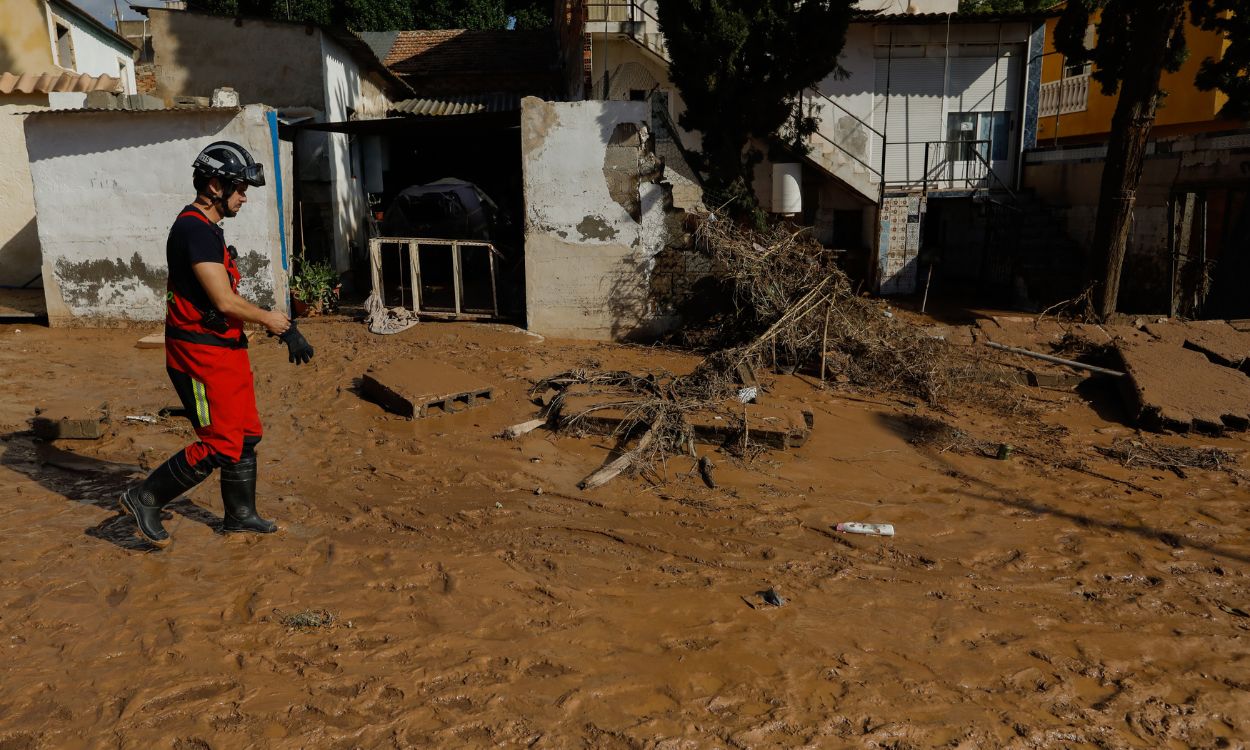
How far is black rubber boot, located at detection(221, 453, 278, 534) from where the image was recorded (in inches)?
183

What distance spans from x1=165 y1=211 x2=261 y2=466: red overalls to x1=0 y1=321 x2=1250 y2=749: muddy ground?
0.61 metres

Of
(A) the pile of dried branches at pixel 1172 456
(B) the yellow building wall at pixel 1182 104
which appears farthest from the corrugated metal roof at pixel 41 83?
(B) the yellow building wall at pixel 1182 104

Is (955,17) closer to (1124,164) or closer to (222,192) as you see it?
(1124,164)

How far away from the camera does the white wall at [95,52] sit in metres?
15.6

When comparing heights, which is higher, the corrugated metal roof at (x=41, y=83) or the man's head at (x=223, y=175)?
the corrugated metal roof at (x=41, y=83)

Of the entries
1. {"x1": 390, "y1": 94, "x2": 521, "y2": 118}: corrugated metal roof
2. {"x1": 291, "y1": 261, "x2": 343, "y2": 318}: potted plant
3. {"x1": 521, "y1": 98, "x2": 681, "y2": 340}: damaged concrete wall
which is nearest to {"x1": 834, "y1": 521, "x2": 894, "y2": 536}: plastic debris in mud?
{"x1": 521, "y1": 98, "x2": 681, "y2": 340}: damaged concrete wall

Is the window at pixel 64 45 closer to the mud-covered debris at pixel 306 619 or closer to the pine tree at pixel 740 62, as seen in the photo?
the pine tree at pixel 740 62

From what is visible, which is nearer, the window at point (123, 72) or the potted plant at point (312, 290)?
the potted plant at point (312, 290)

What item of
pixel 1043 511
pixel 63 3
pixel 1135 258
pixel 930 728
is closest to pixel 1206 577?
pixel 1043 511

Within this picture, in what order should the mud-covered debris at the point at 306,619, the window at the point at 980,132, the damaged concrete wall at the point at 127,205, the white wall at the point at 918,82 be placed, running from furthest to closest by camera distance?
1. the window at the point at 980,132
2. the white wall at the point at 918,82
3. the damaged concrete wall at the point at 127,205
4. the mud-covered debris at the point at 306,619

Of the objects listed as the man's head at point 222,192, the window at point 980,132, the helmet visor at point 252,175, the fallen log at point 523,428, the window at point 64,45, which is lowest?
the fallen log at point 523,428

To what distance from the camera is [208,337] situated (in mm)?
4383

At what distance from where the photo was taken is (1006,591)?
4605 mm

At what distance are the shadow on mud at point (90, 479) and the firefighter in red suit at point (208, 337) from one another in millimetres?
360
